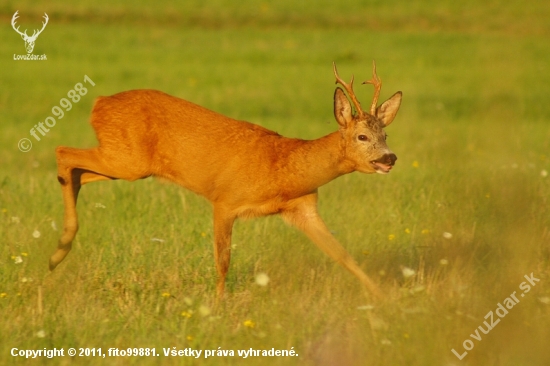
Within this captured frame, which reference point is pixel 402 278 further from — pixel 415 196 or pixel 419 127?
pixel 419 127

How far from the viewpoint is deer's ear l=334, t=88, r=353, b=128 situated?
655 centimetres

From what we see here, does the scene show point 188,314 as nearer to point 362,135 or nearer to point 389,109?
point 362,135

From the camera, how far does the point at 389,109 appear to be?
6.77 m

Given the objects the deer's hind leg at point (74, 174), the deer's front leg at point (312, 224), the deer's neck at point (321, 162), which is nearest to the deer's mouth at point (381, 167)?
the deer's neck at point (321, 162)

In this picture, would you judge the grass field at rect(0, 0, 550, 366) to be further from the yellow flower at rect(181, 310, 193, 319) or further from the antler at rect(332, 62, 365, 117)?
the antler at rect(332, 62, 365, 117)

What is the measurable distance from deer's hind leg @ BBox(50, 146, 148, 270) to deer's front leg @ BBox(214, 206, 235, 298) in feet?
2.36

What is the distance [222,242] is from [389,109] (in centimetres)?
153

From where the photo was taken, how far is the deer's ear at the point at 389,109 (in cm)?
675

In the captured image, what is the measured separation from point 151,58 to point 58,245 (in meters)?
15.0

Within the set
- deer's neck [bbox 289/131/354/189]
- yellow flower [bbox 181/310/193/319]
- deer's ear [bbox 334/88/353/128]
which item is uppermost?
deer's ear [bbox 334/88/353/128]

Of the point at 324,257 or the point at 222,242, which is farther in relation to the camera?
the point at 324,257

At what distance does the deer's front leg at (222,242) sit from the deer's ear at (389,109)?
130 cm

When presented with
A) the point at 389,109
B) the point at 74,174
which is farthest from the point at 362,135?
the point at 74,174

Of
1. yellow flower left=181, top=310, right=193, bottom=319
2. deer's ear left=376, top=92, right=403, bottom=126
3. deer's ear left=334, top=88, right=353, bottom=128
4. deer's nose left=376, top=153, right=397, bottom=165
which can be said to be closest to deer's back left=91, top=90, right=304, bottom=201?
deer's ear left=334, top=88, right=353, bottom=128
